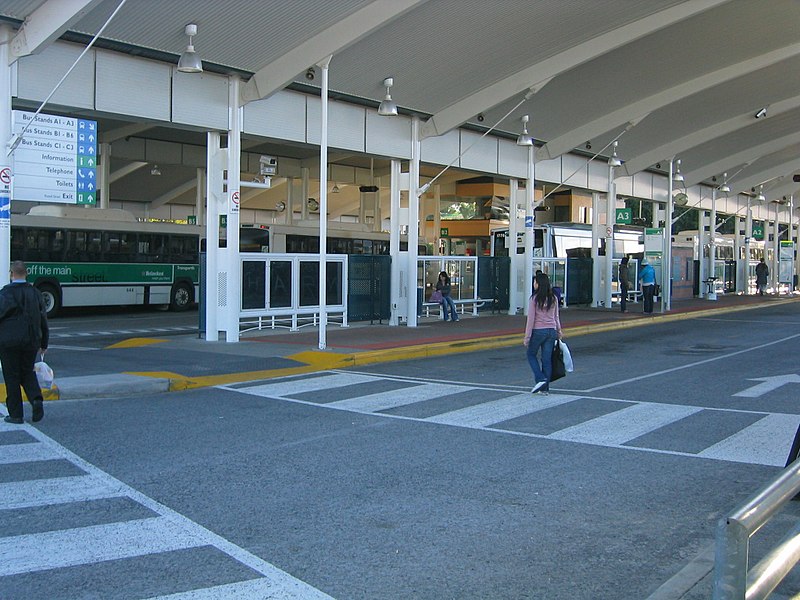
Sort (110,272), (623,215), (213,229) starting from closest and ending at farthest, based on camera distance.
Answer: (213,229) → (110,272) → (623,215)

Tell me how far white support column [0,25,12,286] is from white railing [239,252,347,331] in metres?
6.03

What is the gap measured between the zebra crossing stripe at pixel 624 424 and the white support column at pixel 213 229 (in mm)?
10475

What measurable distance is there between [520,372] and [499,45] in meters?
9.37

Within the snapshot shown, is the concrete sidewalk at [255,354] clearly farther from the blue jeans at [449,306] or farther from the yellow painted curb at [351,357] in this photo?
the blue jeans at [449,306]

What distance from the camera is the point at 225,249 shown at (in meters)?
18.6

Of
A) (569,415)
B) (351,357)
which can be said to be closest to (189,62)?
(351,357)

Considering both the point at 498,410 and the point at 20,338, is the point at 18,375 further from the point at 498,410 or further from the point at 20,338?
the point at 498,410

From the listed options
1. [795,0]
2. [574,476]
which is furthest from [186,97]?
[795,0]

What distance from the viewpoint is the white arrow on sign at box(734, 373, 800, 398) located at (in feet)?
42.7

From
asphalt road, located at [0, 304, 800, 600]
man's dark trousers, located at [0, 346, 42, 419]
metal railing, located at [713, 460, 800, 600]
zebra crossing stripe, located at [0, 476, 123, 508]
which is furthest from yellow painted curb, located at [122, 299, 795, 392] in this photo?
metal railing, located at [713, 460, 800, 600]

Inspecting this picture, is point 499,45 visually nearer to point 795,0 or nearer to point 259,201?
point 795,0

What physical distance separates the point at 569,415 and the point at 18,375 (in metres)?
6.83

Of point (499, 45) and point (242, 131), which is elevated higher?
point (499, 45)

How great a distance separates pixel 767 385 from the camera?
13.9 metres
